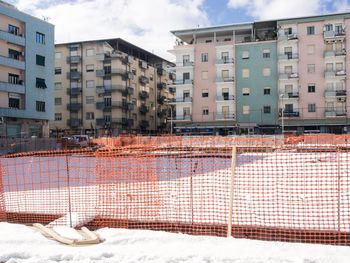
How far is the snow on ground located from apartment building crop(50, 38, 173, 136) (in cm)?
5639

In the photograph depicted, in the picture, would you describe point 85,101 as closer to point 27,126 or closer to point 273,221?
point 27,126

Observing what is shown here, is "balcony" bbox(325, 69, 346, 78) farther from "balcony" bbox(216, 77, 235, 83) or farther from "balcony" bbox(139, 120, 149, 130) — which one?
"balcony" bbox(139, 120, 149, 130)

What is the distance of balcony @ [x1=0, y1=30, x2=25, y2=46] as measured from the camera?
144 ft

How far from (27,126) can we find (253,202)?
140 feet

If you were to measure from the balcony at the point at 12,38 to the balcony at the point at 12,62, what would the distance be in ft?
6.30

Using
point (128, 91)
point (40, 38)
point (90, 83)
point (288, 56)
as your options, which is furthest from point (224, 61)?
point (40, 38)

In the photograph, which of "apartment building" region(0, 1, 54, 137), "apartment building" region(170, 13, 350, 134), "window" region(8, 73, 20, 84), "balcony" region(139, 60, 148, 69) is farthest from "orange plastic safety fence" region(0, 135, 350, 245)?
"balcony" region(139, 60, 148, 69)

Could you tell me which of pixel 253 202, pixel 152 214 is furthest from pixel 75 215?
pixel 253 202

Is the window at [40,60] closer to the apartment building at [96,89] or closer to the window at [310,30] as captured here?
the apartment building at [96,89]

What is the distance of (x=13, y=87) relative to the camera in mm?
45188

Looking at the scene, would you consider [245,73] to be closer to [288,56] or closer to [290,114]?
[288,56]

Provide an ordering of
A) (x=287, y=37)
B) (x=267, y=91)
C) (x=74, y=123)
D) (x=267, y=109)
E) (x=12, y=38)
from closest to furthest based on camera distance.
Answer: (x=12, y=38), (x=287, y=37), (x=267, y=109), (x=267, y=91), (x=74, y=123)

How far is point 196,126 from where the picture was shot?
5903 cm

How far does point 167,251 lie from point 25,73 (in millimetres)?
45391
